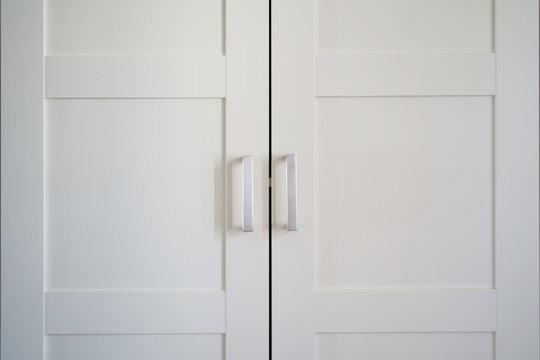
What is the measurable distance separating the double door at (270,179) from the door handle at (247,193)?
0.03 meters

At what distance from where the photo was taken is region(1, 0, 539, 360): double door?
88 cm

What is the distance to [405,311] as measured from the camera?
0.88 m

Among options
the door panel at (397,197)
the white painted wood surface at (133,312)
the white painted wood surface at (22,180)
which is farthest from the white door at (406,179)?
the white painted wood surface at (22,180)

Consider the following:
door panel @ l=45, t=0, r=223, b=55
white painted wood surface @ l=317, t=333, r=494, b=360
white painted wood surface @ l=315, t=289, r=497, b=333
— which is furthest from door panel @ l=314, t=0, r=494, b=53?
white painted wood surface @ l=317, t=333, r=494, b=360

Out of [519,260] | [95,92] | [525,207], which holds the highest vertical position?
[95,92]

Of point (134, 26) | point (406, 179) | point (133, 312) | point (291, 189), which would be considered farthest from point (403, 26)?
point (133, 312)

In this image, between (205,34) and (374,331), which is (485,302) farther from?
(205,34)

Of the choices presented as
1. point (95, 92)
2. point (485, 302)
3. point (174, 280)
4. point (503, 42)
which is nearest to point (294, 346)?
point (174, 280)

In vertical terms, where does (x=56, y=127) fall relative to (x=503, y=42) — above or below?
below

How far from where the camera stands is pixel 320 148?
889 millimetres

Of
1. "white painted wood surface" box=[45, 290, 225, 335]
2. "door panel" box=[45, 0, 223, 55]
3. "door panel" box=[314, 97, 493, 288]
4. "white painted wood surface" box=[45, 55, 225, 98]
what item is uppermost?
"door panel" box=[45, 0, 223, 55]

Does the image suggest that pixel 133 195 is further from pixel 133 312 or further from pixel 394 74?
pixel 394 74

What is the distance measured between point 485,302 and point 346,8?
0.81m

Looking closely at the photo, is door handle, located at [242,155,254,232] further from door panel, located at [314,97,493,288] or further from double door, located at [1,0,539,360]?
door panel, located at [314,97,493,288]
